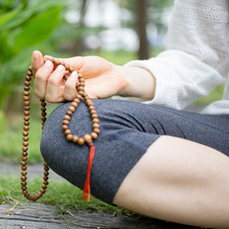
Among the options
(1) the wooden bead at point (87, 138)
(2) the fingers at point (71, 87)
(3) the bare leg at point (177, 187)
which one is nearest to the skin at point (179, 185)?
(3) the bare leg at point (177, 187)

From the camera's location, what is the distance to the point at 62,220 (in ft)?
3.24

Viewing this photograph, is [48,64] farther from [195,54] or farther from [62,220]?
[195,54]

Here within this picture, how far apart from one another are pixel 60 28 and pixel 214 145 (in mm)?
3393

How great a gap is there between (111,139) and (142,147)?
0.06 meters

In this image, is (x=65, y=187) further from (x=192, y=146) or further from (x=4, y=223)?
(x=192, y=146)

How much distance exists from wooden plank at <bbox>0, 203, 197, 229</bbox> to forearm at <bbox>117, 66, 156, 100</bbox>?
341 millimetres

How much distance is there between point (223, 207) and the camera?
30.0 inches

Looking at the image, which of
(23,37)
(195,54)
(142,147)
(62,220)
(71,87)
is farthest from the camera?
(23,37)

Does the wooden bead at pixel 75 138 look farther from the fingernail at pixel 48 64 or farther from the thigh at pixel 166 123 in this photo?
the fingernail at pixel 48 64

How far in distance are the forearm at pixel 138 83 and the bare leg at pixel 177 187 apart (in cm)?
33

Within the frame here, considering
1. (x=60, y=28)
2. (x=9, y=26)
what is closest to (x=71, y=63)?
(x=9, y=26)

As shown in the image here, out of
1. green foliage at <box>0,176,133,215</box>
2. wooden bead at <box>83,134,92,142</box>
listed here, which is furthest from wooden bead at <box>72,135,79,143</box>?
green foliage at <box>0,176,133,215</box>

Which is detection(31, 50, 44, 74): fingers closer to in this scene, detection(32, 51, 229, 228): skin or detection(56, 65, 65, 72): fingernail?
detection(56, 65, 65, 72): fingernail

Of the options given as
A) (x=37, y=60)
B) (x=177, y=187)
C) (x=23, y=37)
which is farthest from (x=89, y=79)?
(x=23, y=37)
